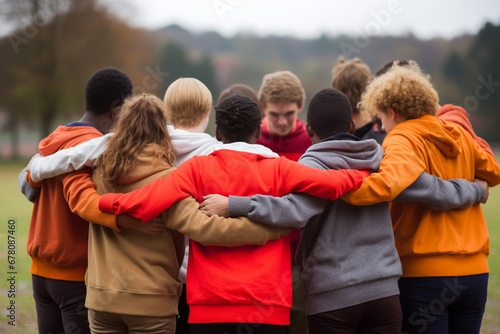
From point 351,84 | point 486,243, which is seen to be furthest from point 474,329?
point 351,84

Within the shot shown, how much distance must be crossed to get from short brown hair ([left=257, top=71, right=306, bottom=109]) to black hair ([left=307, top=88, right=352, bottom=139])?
4.24ft

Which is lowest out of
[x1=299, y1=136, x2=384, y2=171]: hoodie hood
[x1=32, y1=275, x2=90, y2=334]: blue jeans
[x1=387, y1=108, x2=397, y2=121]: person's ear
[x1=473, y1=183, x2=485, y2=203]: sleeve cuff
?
[x1=32, y1=275, x2=90, y2=334]: blue jeans

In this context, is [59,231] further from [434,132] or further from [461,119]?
[461,119]

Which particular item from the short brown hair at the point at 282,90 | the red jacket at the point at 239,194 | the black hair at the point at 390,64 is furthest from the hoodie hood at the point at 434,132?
the short brown hair at the point at 282,90

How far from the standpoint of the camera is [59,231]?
3012 mm

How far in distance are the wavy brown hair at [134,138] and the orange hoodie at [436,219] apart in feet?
4.14

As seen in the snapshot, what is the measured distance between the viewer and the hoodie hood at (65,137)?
3.04 metres

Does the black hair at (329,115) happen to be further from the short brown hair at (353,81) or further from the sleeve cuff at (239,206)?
the short brown hair at (353,81)

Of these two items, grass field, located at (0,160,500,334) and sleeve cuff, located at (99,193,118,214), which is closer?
sleeve cuff, located at (99,193,118,214)

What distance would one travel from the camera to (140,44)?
40.1m

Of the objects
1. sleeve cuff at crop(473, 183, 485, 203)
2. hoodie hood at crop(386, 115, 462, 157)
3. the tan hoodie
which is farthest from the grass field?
hoodie hood at crop(386, 115, 462, 157)

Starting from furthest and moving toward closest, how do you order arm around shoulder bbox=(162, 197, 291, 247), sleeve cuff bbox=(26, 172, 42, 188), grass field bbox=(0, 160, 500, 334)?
grass field bbox=(0, 160, 500, 334), sleeve cuff bbox=(26, 172, 42, 188), arm around shoulder bbox=(162, 197, 291, 247)

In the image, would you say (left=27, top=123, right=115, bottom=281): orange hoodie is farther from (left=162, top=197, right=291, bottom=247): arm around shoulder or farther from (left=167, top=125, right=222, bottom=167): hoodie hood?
(left=162, top=197, right=291, bottom=247): arm around shoulder

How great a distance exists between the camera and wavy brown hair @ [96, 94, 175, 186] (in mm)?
2729
